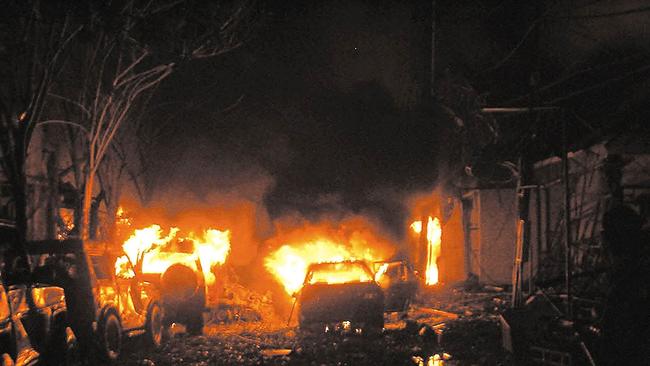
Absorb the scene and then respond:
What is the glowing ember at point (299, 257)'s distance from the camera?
18748 mm

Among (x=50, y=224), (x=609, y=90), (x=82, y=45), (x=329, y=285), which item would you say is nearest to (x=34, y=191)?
(x=50, y=224)

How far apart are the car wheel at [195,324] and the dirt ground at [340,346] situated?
19 cm

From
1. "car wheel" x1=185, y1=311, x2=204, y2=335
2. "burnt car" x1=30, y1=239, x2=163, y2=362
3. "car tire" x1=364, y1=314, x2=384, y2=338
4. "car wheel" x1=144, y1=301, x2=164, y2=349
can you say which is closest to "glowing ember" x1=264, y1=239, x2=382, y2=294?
"car wheel" x1=185, y1=311, x2=204, y2=335

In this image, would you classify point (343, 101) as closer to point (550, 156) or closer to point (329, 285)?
point (550, 156)

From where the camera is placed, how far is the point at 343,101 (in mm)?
31578

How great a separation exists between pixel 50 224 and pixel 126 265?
735 cm

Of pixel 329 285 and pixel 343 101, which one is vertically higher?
pixel 343 101

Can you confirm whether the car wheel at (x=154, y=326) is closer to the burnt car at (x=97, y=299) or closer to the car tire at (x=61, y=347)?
the burnt car at (x=97, y=299)

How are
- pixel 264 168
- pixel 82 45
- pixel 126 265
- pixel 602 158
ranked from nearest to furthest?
pixel 126 265 → pixel 602 158 → pixel 82 45 → pixel 264 168

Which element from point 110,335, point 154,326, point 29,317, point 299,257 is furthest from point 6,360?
point 299,257

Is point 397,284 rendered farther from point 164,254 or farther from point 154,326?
point 154,326

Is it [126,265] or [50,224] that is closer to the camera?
[126,265]

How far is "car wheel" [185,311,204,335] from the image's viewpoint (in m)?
13.0

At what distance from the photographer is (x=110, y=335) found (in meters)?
10.1
